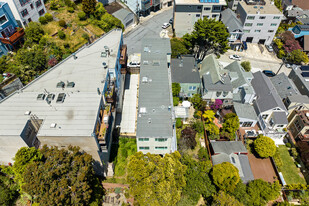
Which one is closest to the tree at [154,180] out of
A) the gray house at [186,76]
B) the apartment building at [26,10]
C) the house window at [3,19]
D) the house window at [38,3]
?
the gray house at [186,76]

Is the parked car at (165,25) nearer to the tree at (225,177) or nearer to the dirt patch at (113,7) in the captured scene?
the dirt patch at (113,7)

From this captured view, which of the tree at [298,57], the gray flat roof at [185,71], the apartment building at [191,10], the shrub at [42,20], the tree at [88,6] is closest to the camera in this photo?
the gray flat roof at [185,71]

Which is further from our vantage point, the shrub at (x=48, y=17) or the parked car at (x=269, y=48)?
the parked car at (x=269, y=48)

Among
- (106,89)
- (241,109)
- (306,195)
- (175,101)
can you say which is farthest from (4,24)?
(306,195)

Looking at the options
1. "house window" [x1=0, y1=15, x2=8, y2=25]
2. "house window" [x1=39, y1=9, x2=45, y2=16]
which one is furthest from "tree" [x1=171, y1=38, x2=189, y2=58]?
"house window" [x1=0, y1=15, x2=8, y2=25]

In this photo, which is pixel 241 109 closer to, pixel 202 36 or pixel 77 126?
pixel 202 36

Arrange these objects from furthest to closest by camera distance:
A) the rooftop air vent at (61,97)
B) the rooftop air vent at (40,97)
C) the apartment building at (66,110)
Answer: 1. the rooftop air vent at (40,97)
2. the rooftop air vent at (61,97)
3. the apartment building at (66,110)

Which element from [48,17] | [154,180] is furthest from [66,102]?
[48,17]

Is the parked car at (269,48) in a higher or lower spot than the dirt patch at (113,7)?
lower

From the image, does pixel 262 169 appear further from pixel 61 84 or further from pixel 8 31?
pixel 8 31
